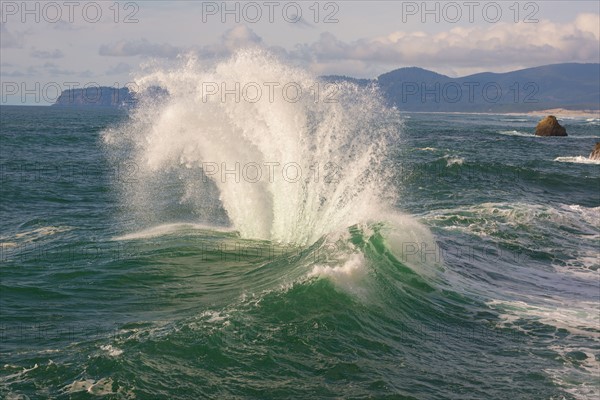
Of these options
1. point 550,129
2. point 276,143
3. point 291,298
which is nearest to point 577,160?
point 550,129

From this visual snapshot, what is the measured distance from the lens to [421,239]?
15.5 metres

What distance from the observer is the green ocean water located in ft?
27.4

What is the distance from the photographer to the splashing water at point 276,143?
52.1 ft

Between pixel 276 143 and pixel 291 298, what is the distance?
6331 mm

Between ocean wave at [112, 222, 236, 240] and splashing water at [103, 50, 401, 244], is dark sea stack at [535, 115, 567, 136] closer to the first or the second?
splashing water at [103, 50, 401, 244]

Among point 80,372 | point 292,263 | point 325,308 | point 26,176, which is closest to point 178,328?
point 80,372

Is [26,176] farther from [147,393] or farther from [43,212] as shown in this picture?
[147,393]

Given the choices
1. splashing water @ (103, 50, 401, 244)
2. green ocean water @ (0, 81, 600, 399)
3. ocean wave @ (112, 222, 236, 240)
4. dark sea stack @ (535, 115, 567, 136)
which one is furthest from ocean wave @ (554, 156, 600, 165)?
ocean wave @ (112, 222, 236, 240)

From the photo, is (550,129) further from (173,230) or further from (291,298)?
(291,298)

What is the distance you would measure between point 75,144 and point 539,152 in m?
36.2

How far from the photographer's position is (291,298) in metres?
10.9

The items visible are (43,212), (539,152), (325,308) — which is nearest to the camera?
(325,308)

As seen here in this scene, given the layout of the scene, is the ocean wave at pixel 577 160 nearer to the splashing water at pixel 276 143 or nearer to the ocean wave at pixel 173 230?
the splashing water at pixel 276 143

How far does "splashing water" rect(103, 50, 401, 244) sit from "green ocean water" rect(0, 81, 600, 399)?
0.11m
